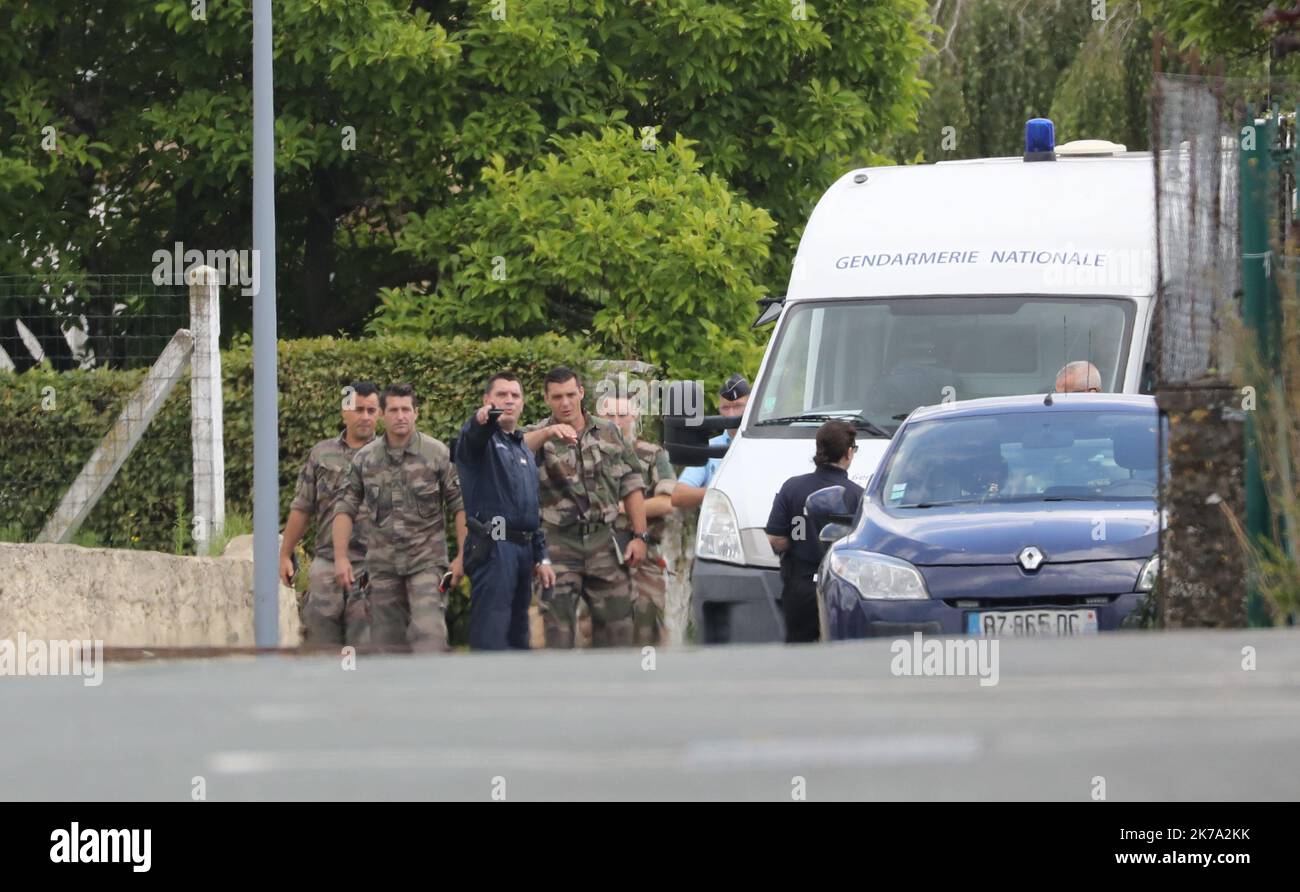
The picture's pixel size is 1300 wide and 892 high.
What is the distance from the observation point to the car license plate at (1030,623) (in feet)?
26.7

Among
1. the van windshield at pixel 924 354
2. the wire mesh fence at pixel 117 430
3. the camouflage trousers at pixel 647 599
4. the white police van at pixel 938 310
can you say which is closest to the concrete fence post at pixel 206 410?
the wire mesh fence at pixel 117 430

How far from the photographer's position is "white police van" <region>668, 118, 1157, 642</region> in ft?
34.7

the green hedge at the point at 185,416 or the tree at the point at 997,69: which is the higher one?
the tree at the point at 997,69

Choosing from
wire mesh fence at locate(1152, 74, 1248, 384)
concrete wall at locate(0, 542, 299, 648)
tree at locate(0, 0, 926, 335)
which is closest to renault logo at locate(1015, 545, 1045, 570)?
wire mesh fence at locate(1152, 74, 1248, 384)

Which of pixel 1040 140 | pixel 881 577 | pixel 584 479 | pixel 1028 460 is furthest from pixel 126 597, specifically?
pixel 1040 140

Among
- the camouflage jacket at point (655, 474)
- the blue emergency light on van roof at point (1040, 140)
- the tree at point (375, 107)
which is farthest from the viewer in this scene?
the tree at point (375, 107)

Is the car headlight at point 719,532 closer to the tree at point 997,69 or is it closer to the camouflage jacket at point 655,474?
the camouflage jacket at point 655,474

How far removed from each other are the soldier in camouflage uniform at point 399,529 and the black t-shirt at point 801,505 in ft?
6.18

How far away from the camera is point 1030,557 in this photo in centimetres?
824

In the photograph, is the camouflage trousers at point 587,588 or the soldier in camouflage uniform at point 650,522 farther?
the soldier in camouflage uniform at point 650,522

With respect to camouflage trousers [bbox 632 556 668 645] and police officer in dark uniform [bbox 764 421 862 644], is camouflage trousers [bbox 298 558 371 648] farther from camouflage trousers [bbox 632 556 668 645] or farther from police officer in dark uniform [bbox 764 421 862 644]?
police officer in dark uniform [bbox 764 421 862 644]

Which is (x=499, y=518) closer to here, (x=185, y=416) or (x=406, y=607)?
(x=406, y=607)

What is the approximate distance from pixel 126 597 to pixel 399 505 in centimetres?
162

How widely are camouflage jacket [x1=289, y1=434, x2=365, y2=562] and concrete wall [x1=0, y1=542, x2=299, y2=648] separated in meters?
0.92
